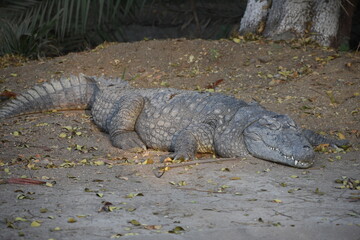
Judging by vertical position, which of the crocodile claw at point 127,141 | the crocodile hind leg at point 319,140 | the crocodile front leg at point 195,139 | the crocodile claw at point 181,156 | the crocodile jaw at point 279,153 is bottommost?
the crocodile claw at point 127,141

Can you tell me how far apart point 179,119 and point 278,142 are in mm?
1430

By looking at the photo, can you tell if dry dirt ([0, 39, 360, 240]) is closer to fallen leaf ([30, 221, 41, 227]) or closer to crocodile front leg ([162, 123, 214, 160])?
fallen leaf ([30, 221, 41, 227])

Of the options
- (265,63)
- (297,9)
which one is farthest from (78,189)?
(297,9)

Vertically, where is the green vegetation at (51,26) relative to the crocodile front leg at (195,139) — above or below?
above

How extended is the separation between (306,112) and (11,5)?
7.09 metres

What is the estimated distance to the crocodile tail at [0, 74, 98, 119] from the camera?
26.8 ft

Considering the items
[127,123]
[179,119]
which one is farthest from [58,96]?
[179,119]

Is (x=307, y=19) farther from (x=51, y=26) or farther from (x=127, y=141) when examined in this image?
(x=51, y=26)

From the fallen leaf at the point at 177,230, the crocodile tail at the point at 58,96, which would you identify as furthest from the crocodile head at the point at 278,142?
the crocodile tail at the point at 58,96

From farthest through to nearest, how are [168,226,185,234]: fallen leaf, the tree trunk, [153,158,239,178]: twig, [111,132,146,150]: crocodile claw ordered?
the tree trunk
[111,132,146,150]: crocodile claw
[153,158,239,178]: twig
[168,226,185,234]: fallen leaf

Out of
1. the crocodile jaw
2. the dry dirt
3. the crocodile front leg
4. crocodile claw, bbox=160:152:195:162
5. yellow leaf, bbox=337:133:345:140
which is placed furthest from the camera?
yellow leaf, bbox=337:133:345:140

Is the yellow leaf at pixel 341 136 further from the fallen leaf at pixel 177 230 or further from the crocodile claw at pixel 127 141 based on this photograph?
the fallen leaf at pixel 177 230

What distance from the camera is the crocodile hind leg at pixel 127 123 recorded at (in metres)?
7.05

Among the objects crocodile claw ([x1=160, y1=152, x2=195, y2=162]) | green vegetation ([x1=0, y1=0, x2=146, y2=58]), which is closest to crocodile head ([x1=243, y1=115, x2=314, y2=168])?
crocodile claw ([x1=160, y1=152, x2=195, y2=162])
